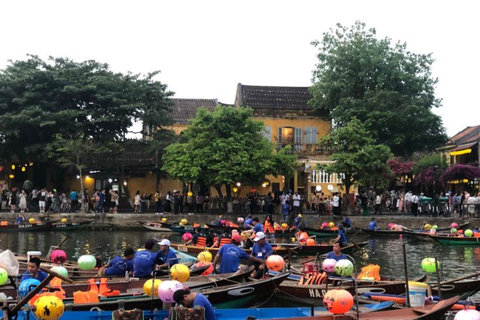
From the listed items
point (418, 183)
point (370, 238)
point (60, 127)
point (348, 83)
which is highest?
point (348, 83)

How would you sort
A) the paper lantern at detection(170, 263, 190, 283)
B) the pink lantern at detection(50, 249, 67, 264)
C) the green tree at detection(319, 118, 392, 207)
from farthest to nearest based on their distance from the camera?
the green tree at detection(319, 118, 392, 207)
the pink lantern at detection(50, 249, 67, 264)
the paper lantern at detection(170, 263, 190, 283)

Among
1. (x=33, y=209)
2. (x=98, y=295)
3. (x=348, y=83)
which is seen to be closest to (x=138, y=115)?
(x=33, y=209)

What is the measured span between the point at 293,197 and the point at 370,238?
20.7ft

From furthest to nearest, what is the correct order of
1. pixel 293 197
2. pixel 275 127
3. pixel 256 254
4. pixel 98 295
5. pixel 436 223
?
pixel 275 127 < pixel 293 197 < pixel 436 223 < pixel 256 254 < pixel 98 295

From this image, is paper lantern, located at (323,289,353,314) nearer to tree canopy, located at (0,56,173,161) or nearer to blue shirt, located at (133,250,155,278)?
blue shirt, located at (133,250,155,278)

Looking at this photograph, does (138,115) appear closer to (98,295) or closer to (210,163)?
(210,163)

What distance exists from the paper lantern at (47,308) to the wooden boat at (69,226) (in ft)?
76.5

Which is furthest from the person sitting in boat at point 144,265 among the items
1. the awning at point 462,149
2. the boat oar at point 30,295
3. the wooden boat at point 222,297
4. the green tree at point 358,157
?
the awning at point 462,149

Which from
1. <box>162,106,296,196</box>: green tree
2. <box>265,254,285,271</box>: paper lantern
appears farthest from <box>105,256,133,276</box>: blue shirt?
<box>162,106,296,196</box>: green tree

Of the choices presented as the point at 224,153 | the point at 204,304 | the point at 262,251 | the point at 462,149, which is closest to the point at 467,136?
the point at 462,149

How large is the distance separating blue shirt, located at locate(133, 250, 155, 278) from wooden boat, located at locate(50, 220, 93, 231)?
1943cm

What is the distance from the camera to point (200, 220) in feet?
111

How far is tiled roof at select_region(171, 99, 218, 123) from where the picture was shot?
147 feet

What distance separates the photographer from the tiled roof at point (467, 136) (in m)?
47.2
